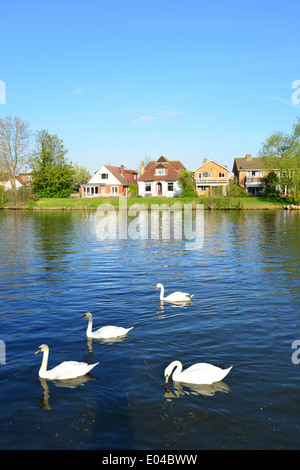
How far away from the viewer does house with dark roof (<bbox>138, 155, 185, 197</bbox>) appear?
9494cm

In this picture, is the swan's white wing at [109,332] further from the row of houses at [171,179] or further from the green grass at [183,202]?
the row of houses at [171,179]

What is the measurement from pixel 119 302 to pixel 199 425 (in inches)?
327

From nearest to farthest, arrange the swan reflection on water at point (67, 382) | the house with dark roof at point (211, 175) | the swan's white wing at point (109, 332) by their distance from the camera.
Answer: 1. the swan reflection on water at point (67, 382)
2. the swan's white wing at point (109, 332)
3. the house with dark roof at point (211, 175)

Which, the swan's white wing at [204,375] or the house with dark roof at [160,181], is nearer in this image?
the swan's white wing at [204,375]

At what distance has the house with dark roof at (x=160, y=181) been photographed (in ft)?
311

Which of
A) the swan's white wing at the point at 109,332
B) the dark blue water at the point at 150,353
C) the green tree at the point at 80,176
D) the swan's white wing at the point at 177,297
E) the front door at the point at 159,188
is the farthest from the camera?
the green tree at the point at 80,176

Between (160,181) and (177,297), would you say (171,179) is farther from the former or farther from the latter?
(177,297)

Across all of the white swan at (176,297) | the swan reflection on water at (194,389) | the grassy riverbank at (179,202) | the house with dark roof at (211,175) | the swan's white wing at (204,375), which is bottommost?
the swan reflection on water at (194,389)

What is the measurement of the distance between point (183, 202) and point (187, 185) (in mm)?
10920

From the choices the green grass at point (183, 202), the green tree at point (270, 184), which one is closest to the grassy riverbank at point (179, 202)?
the green grass at point (183, 202)

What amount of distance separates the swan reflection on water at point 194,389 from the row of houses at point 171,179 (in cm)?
8253

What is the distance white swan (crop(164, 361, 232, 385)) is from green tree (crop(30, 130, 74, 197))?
274 feet
